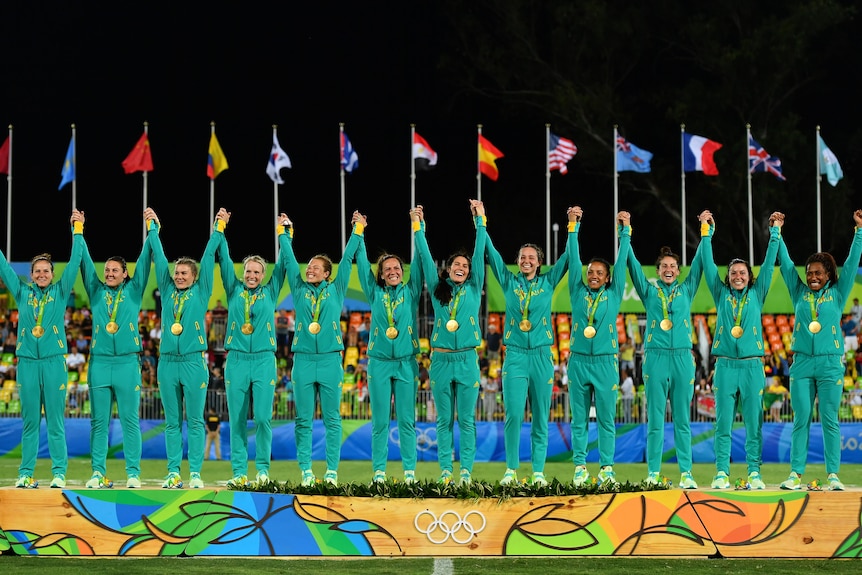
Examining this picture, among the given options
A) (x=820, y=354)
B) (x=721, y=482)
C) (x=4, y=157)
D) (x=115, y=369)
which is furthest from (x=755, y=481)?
(x=4, y=157)

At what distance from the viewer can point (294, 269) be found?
31.8 feet

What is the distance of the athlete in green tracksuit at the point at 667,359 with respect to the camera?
970cm

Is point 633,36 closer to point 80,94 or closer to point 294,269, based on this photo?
point 80,94

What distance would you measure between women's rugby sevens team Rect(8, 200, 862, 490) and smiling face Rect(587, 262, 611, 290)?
1cm

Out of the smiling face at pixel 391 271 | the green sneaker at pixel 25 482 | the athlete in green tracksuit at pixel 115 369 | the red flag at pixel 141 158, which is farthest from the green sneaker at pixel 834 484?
the red flag at pixel 141 158

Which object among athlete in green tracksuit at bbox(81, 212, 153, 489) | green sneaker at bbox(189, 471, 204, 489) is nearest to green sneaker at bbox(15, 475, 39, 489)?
athlete in green tracksuit at bbox(81, 212, 153, 489)

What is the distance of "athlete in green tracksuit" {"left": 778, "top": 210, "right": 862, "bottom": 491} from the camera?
9.48m

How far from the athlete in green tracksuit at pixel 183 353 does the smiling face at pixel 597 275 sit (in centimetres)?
295

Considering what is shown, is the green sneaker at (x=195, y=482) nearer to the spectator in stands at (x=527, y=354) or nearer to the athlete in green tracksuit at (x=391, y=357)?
the athlete in green tracksuit at (x=391, y=357)

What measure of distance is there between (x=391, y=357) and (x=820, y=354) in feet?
11.0

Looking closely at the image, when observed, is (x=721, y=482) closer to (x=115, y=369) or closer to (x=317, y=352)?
(x=317, y=352)

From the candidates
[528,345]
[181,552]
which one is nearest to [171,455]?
[181,552]

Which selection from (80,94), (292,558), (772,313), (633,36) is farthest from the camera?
(633,36)

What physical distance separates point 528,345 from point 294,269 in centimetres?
196
